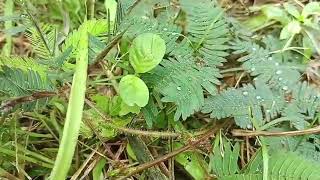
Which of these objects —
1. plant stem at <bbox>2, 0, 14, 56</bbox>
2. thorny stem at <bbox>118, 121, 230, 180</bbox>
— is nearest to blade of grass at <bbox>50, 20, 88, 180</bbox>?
thorny stem at <bbox>118, 121, 230, 180</bbox>

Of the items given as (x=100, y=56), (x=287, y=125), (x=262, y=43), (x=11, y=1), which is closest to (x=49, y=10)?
(x=11, y=1)

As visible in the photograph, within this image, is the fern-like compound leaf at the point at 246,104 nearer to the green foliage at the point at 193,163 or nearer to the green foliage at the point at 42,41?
the green foliage at the point at 193,163

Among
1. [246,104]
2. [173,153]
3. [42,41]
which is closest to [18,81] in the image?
[42,41]

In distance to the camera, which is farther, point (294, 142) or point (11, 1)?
point (11, 1)

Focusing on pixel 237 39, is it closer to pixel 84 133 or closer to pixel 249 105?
pixel 249 105

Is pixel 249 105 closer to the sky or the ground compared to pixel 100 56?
closer to the ground

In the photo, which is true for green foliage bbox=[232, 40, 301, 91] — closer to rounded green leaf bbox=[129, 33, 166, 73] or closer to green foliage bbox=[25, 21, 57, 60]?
rounded green leaf bbox=[129, 33, 166, 73]
